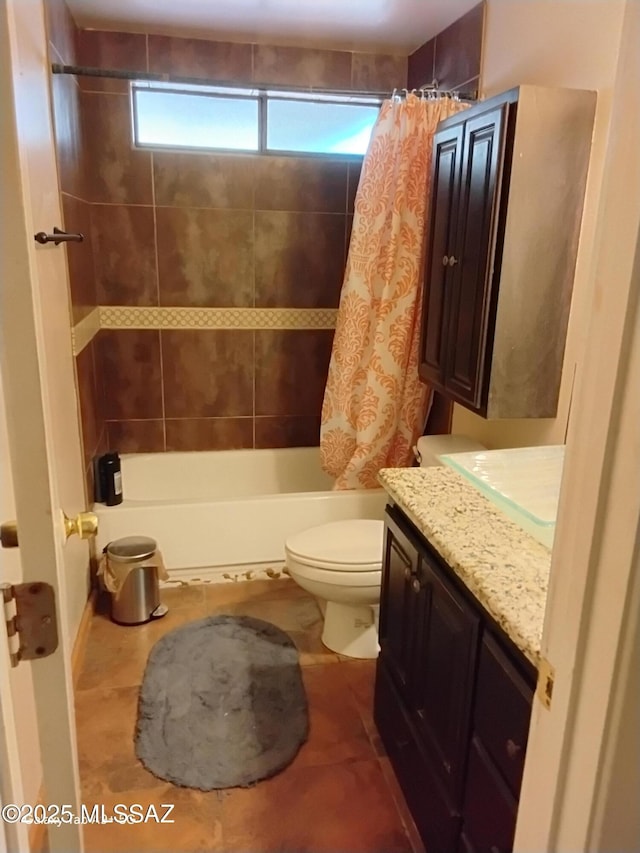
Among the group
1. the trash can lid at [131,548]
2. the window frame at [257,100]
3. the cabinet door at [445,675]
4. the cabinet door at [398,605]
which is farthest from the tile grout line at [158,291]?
the cabinet door at [445,675]

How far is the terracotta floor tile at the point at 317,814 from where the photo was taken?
162 centimetres

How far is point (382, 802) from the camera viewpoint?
5.72ft

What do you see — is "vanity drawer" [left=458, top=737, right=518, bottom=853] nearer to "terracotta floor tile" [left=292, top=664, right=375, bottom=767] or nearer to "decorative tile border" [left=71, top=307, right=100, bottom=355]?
"terracotta floor tile" [left=292, top=664, right=375, bottom=767]

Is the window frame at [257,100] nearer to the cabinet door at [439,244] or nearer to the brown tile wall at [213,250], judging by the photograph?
the brown tile wall at [213,250]

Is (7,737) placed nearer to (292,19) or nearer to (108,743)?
(108,743)

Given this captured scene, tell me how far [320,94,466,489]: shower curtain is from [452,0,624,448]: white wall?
0.89ft

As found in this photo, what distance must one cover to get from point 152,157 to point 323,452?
5.14 feet

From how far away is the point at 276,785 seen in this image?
70.4 inches

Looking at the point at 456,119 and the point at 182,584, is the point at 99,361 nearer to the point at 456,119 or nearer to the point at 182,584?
the point at 182,584

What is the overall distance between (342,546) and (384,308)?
3.19ft

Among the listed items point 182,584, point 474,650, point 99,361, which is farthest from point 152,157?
point 474,650

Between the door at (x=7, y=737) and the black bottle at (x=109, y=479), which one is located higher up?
the door at (x=7, y=737)

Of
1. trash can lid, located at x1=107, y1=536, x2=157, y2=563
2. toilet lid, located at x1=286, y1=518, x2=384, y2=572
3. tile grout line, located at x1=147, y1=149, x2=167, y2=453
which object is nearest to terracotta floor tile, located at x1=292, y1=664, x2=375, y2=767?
toilet lid, located at x1=286, y1=518, x2=384, y2=572

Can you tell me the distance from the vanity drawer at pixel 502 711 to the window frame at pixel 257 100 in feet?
7.76
